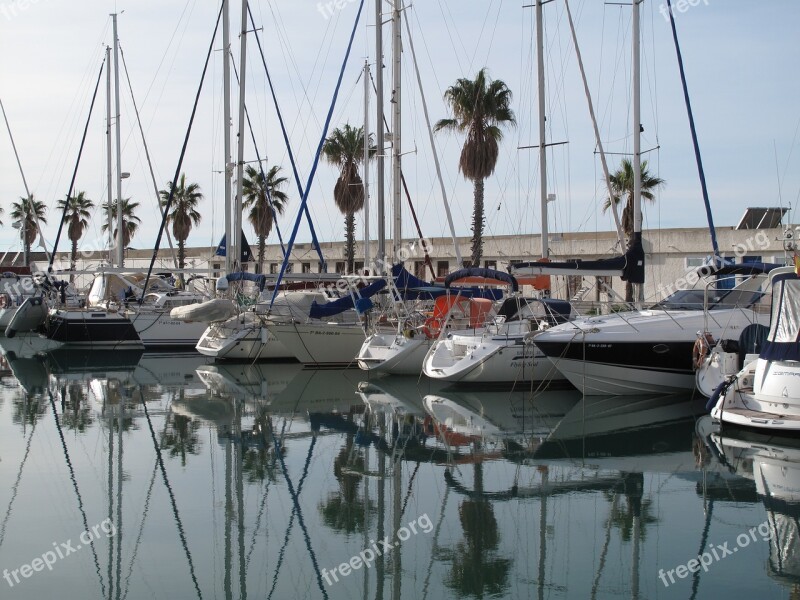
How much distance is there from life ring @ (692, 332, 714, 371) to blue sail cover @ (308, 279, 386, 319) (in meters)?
9.26

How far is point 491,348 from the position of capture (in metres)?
20.9

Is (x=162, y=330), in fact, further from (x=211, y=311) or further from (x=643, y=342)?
(x=643, y=342)

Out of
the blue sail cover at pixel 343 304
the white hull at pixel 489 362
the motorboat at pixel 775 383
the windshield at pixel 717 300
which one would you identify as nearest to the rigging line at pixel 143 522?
the white hull at pixel 489 362

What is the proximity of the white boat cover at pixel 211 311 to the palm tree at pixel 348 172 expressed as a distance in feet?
43.0

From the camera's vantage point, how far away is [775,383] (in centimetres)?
1477

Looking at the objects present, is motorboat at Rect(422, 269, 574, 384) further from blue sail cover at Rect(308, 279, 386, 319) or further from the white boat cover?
the white boat cover

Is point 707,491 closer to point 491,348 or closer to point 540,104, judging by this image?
point 491,348

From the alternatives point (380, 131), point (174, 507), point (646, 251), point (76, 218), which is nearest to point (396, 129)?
point (380, 131)

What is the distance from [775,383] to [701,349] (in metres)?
3.28

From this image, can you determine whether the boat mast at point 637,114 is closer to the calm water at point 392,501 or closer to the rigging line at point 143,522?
the calm water at point 392,501

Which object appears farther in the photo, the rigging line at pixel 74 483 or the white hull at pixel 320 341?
the white hull at pixel 320 341

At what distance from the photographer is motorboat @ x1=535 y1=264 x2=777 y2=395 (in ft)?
62.7

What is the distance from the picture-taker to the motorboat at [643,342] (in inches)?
753

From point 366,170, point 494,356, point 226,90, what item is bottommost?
point 494,356
